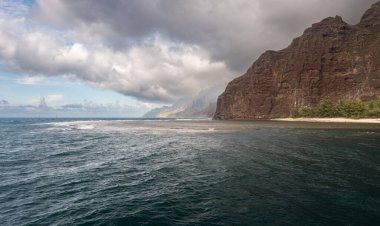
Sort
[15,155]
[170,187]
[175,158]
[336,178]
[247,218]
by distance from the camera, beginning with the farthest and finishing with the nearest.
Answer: [15,155]
[175,158]
[336,178]
[170,187]
[247,218]

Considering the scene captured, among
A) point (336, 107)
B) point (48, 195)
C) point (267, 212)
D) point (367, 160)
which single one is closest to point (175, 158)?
point (48, 195)

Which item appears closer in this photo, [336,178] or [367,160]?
[336,178]

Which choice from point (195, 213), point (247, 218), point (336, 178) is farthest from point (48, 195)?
point (336, 178)

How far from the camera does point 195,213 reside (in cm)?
1697

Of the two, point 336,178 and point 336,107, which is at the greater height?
point 336,107

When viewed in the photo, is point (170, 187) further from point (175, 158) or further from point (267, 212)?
point (175, 158)

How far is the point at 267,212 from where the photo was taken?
54.9 feet

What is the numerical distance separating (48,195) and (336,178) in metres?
27.2

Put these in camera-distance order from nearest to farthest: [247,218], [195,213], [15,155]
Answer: [247,218] → [195,213] → [15,155]

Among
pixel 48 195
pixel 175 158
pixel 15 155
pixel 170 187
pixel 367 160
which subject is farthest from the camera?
pixel 15 155

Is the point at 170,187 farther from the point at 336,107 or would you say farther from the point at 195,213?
the point at 336,107

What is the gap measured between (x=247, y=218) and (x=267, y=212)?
178 centimetres

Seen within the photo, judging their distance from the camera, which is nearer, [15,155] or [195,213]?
[195,213]

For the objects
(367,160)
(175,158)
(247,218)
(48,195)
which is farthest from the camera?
(175,158)
